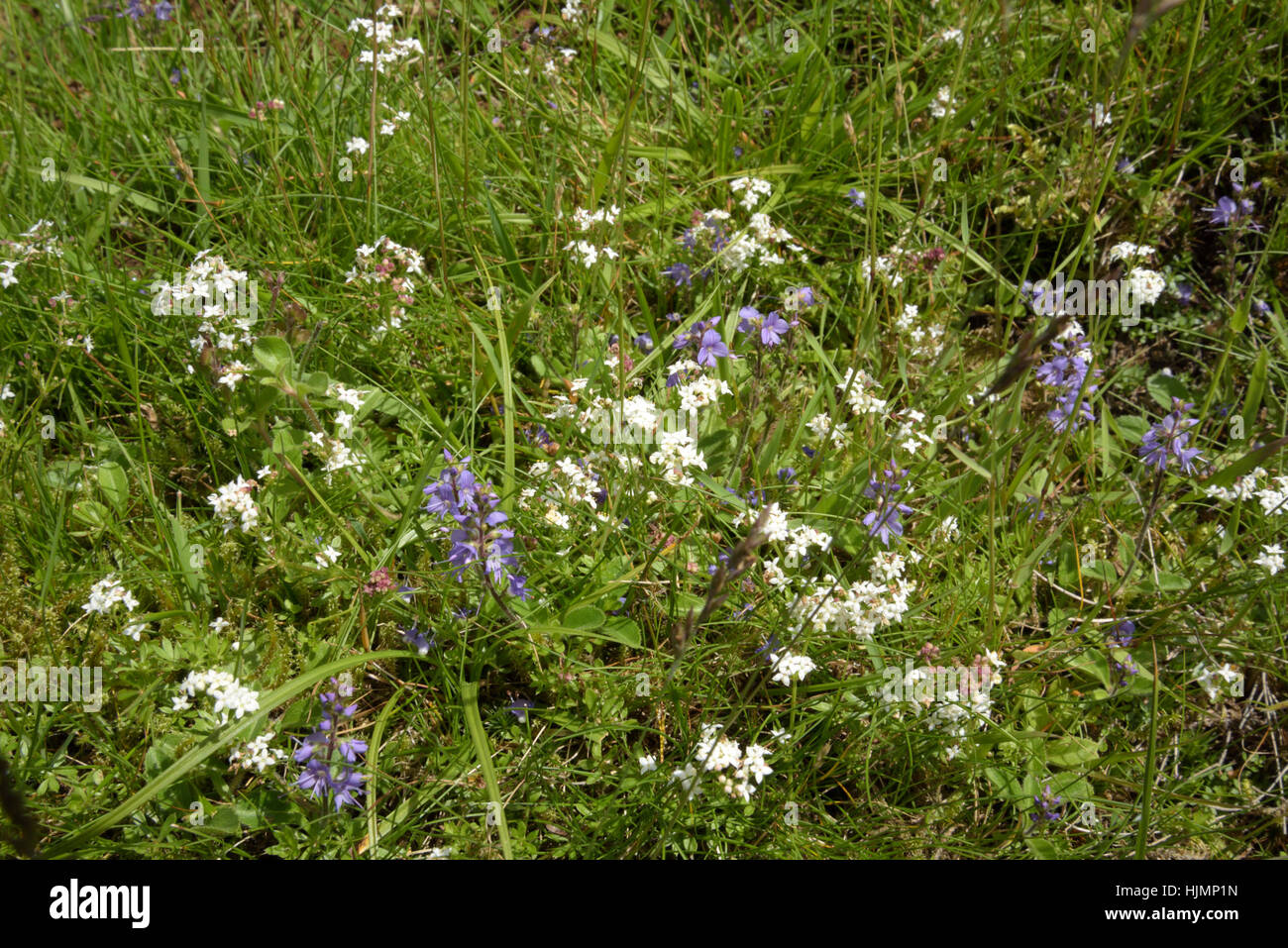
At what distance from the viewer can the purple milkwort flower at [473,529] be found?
2.17m

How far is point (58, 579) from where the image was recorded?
2680 millimetres

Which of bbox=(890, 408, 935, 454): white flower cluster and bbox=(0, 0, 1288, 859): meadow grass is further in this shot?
bbox=(890, 408, 935, 454): white flower cluster

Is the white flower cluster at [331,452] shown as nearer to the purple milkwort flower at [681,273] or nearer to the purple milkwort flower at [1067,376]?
the purple milkwort flower at [681,273]

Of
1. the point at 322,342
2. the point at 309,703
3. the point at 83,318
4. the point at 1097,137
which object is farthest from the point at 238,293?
the point at 1097,137

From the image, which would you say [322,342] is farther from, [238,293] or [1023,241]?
[1023,241]

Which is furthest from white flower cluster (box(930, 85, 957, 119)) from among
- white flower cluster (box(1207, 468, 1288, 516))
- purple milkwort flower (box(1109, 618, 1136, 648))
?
purple milkwort flower (box(1109, 618, 1136, 648))

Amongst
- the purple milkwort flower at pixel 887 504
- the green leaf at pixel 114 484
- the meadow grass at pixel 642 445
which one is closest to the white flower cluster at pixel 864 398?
the meadow grass at pixel 642 445

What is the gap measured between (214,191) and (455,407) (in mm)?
1483

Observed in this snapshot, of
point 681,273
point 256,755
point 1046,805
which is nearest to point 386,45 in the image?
point 681,273

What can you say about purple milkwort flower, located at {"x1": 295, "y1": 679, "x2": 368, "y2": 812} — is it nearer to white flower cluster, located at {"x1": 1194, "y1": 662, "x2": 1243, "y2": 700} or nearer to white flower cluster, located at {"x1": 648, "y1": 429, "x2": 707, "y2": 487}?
white flower cluster, located at {"x1": 648, "y1": 429, "x2": 707, "y2": 487}

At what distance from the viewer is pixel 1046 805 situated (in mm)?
2443

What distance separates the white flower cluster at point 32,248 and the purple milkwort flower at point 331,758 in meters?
2.01

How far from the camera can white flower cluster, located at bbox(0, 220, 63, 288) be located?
2.98m

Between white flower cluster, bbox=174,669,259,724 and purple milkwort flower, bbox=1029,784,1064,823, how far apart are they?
2.13m
